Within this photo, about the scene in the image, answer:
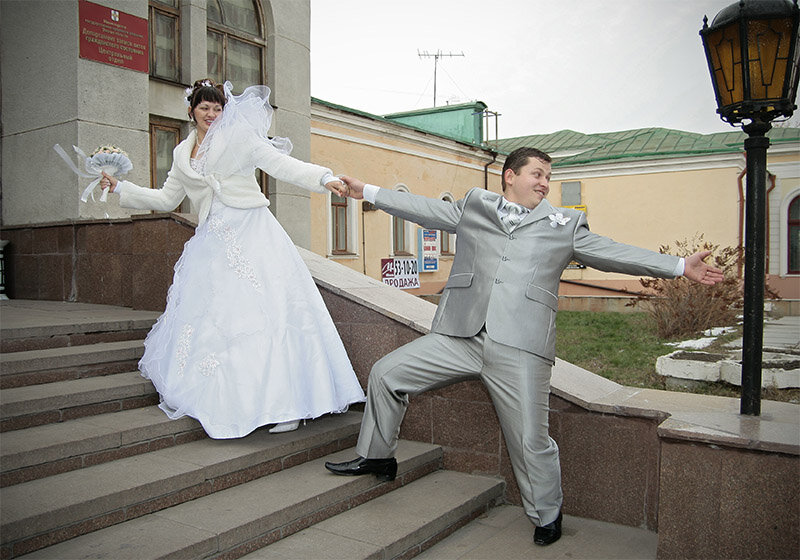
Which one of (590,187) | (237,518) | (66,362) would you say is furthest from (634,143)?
A: (237,518)

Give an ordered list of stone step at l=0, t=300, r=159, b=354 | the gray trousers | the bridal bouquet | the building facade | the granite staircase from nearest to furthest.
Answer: the granite staircase, the gray trousers, stone step at l=0, t=300, r=159, b=354, the bridal bouquet, the building facade

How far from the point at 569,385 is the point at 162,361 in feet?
8.99

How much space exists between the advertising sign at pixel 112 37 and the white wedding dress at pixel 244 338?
4.82 metres

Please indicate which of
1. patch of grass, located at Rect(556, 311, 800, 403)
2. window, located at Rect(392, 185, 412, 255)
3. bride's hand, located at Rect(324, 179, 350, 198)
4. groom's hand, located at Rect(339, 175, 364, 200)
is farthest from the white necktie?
window, located at Rect(392, 185, 412, 255)

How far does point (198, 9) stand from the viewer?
10188 millimetres

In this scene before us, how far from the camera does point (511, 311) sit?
11.7ft

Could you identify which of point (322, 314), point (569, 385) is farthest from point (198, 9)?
point (569, 385)

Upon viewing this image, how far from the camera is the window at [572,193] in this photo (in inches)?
894

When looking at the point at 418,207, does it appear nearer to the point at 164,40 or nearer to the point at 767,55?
the point at 767,55

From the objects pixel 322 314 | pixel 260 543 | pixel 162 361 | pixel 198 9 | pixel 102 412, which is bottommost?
pixel 260 543

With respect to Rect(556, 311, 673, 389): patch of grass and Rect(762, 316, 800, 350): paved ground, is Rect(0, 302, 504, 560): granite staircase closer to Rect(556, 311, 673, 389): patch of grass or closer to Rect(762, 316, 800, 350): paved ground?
Rect(556, 311, 673, 389): patch of grass

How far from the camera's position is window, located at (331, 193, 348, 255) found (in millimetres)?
16641

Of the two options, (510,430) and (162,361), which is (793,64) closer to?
(510,430)

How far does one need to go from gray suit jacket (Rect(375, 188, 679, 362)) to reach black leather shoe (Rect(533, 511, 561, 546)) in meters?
0.94
